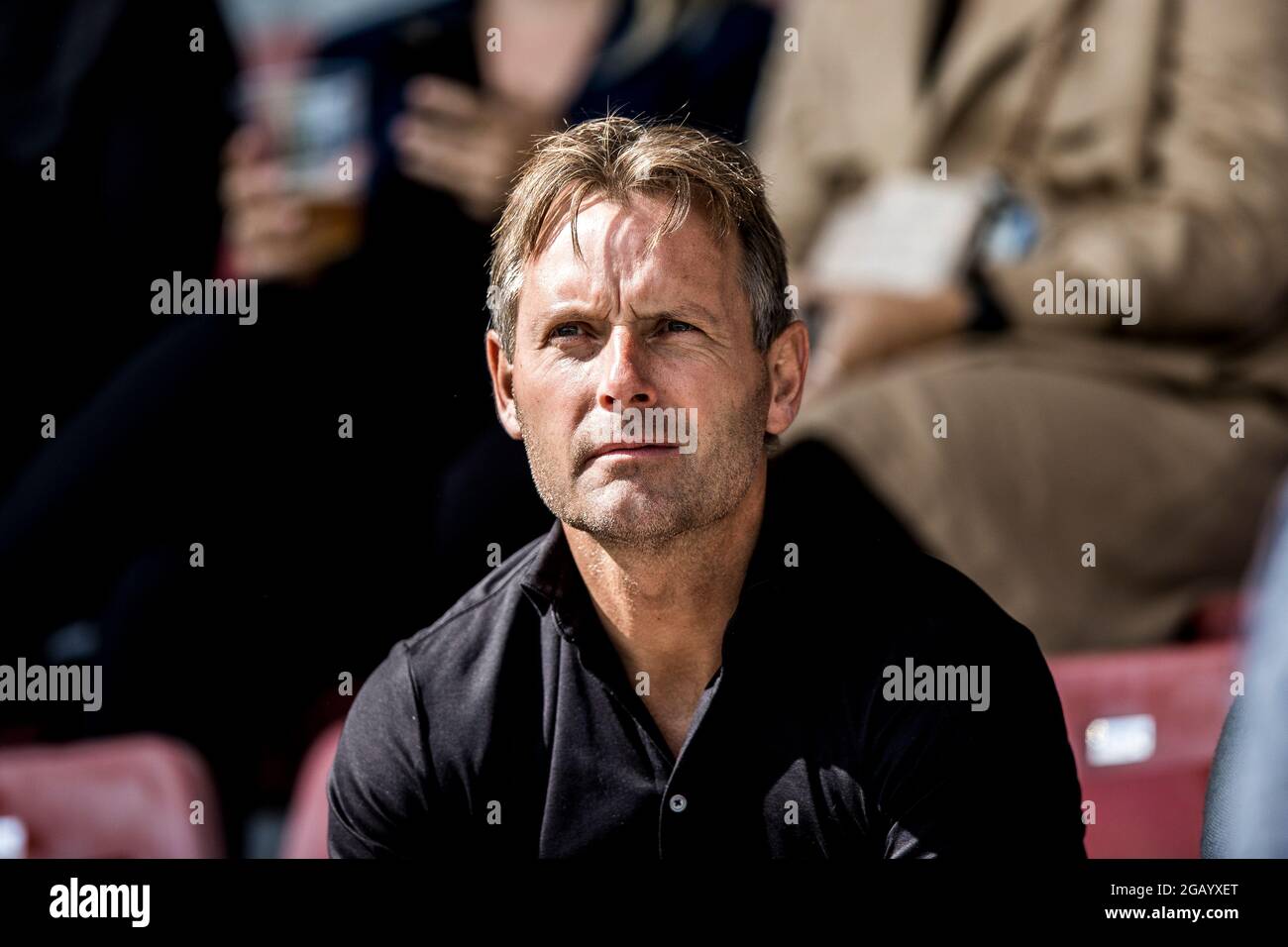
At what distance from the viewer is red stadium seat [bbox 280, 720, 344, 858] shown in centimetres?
179

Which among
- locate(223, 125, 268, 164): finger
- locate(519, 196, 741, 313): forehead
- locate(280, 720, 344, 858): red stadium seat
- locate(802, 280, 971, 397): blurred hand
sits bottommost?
locate(280, 720, 344, 858): red stadium seat

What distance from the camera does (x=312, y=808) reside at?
1822 millimetres

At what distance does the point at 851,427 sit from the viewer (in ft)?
6.84

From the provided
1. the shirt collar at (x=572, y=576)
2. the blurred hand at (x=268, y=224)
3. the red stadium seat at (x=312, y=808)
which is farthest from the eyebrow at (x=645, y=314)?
the blurred hand at (x=268, y=224)

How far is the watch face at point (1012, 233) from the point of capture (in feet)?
7.29

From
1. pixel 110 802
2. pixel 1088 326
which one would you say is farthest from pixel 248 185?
pixel 1088 326

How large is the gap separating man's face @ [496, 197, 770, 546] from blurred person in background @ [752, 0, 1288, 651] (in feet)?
2.46

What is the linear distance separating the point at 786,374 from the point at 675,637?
0.91 feet

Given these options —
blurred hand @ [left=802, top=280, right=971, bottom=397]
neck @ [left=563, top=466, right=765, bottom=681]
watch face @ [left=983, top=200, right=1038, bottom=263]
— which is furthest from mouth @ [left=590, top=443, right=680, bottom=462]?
watch face @ [left=983, top=200, right=1038, bottom=263]

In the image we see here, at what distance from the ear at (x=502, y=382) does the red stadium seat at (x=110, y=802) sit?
87cm

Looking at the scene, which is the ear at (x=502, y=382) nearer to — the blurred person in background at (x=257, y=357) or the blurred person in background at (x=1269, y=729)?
the blurred person in background at (x=257, y=357)

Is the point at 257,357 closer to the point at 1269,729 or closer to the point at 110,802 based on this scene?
the point at 110,802

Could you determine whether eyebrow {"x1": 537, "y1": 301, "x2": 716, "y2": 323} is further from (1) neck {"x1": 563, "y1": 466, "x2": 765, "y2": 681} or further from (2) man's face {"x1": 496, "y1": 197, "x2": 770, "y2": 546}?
(1) neck {"x1": 563, "y1": 466, "x2": 765, "y2": 681}
